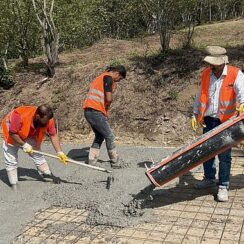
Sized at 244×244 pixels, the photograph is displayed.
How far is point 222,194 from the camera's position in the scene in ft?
15.9

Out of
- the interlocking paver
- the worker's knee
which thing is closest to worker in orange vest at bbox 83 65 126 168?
the worker's knee

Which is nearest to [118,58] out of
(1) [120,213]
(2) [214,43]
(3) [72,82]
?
(3) [72,82]

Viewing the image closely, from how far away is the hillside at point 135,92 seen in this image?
8508 mm

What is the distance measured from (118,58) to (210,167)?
21.8 feet

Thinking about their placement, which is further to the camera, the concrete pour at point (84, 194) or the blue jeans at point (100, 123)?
the blue jeans at point (100, 123)

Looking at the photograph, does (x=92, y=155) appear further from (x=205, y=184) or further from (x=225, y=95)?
(x=225, y=95)

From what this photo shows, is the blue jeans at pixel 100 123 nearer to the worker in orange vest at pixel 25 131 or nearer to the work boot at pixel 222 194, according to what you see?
the worker in orange vest at pixel 25 131

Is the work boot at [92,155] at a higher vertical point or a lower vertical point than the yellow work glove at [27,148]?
lower

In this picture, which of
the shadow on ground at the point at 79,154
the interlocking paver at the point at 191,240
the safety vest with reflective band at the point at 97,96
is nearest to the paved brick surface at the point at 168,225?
the interlocking paver at the point at 191,240

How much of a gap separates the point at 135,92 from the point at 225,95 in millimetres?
4940

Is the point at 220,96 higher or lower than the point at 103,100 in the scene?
higher

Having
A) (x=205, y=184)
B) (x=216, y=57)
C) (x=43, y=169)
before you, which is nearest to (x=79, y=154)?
(x=43, y=169)

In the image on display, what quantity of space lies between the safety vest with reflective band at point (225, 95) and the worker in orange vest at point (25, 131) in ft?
6.19

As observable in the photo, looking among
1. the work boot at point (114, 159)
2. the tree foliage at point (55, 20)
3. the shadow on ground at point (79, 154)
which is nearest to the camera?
the work boot at point (114, 159)
